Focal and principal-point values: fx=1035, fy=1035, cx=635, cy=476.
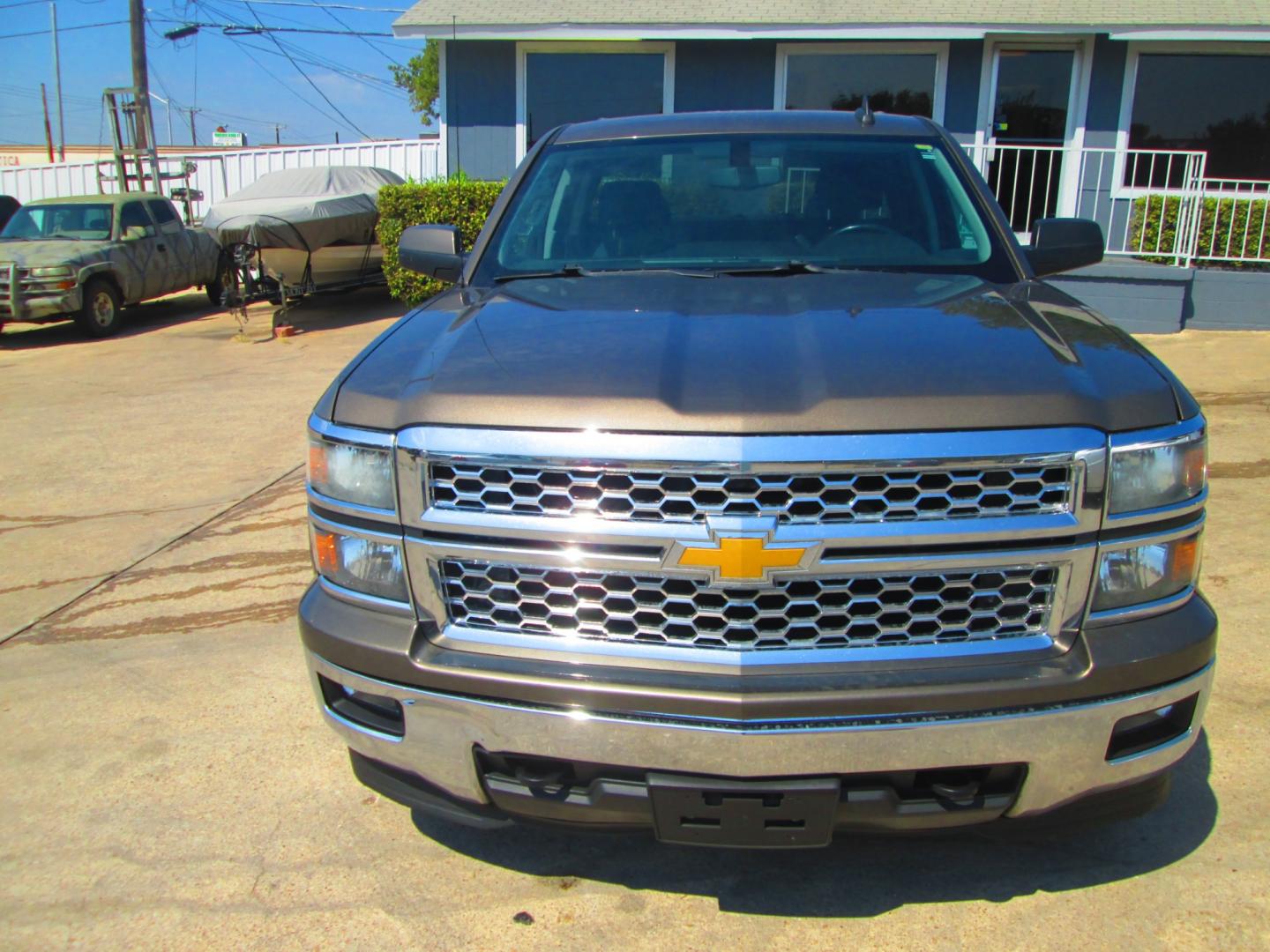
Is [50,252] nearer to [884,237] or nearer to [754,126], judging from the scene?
[754,126]

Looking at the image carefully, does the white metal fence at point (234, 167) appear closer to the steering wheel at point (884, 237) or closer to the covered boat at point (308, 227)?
the covered boat at point (308, 227)

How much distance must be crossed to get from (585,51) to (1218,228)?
7.57 m

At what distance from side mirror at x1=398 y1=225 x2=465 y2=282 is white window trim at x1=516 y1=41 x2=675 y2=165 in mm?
9622

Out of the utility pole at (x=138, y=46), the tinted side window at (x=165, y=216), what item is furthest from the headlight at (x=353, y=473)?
the utility pole at (x=138, y=46)

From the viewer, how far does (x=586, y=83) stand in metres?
13.1

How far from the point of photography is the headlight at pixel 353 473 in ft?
7.43

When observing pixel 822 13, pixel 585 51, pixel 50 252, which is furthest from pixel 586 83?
pixel 50 252

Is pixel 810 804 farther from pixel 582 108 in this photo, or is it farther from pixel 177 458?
pixel 582 108

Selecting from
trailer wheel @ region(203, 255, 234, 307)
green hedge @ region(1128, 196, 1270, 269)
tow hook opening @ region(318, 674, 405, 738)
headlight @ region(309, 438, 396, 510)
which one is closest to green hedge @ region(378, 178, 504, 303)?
trailer wheel @ region(203, 255, 234, 307)

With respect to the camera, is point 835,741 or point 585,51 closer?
point 835,741

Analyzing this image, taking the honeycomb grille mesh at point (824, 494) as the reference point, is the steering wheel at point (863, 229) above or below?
above

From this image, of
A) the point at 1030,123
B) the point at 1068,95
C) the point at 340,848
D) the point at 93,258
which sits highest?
the point at 1068,95

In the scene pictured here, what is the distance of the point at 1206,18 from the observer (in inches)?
437

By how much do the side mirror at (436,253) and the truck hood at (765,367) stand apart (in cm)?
103
